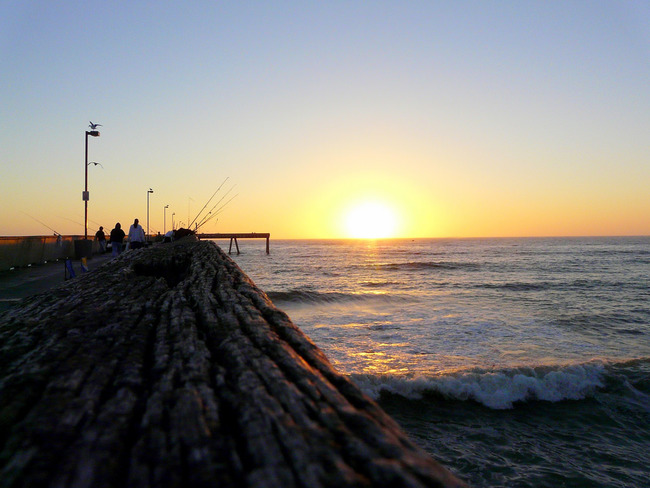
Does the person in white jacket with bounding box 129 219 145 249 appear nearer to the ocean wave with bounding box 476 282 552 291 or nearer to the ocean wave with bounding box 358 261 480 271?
the ocean wave with bounding box 476 282 552 291

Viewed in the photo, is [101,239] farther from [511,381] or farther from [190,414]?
[190,414]

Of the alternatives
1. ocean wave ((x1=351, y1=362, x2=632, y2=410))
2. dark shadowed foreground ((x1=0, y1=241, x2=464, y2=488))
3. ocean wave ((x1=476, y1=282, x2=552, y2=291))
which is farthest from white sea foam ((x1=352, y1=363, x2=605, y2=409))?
ocean wave ((x1=476, y1=282, x2=552, y2=291))

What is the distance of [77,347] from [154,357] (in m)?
0.38

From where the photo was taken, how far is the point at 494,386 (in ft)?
23.6

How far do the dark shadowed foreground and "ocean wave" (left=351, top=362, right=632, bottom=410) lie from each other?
5922 millimetres

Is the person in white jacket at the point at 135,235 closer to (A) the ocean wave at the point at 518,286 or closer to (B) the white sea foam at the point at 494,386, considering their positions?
(B) the white sea foam at the point at 494,386

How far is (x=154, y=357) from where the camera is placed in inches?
58.6

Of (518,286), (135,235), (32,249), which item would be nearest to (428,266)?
(518,286)

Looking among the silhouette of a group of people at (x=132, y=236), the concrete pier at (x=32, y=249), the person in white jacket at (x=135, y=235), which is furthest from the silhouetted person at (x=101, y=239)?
the person in white jacket at (x=135, y=235)

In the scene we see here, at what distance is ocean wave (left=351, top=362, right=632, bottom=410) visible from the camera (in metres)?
6.94

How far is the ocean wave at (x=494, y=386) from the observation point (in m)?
6.94

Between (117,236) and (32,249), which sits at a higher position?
(117,236)

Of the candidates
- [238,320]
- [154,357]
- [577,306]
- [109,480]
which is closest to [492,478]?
[238,320]

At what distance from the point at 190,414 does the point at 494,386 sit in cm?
736
